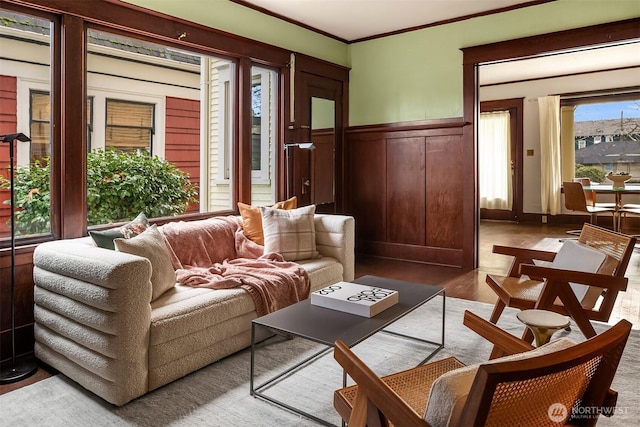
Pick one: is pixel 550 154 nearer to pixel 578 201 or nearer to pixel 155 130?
pixel 578 201

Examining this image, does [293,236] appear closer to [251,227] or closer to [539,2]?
[251,227]

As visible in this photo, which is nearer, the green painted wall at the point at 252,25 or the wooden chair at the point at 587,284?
the wooden chair at the point at 587,284

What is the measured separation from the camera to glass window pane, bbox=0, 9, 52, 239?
9.39ft

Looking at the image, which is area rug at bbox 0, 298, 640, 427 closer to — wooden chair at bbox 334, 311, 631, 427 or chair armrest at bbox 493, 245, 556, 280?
chair armrest at bbox 493, 245, 556, 280

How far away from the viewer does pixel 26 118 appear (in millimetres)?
2945

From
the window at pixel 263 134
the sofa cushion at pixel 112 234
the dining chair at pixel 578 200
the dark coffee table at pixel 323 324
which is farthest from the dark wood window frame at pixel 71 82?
the dining chair at pixel 578 200

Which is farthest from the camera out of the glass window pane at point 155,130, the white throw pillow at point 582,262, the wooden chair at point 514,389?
the glass window pane at point 155,130

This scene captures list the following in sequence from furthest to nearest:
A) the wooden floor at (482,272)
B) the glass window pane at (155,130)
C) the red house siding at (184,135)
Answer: the red house siding at (184,135) → the wooden floor at (482,272) → the glass window pane at (155,130)

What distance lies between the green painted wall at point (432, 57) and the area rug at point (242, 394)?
2.98 metres

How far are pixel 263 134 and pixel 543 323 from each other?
372 cm

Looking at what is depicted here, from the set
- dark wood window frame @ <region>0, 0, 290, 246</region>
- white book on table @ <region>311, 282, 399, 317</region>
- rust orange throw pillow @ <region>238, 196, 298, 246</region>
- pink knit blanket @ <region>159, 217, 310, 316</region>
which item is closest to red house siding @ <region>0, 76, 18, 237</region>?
dark wood window frame @ <region>0, 0, 290, 246</region>

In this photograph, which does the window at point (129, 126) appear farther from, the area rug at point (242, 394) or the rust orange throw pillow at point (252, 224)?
the area rug at point (242, 394)

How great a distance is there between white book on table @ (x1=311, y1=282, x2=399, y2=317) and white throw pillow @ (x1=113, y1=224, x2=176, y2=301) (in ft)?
2.83

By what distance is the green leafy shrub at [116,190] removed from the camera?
2.94m
